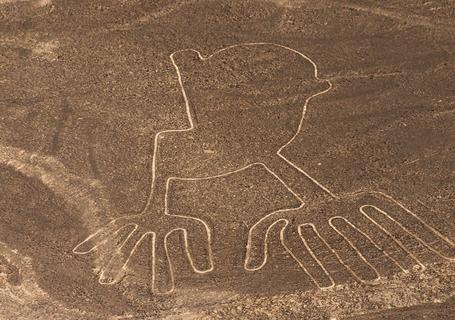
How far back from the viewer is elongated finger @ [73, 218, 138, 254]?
36.3 ft

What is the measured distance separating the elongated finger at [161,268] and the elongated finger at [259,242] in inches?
35.4

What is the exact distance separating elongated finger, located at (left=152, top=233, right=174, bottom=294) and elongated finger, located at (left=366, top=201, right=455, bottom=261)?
2674 mm

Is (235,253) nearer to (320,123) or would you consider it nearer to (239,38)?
(320,123)

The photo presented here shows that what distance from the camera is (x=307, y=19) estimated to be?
14.6 m

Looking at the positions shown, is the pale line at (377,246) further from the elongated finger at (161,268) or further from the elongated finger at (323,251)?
the elongated finger at (161,268)

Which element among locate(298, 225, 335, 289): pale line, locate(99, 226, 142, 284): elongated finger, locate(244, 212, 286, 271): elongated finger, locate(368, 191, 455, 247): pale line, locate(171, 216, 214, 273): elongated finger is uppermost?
locate(368, 191, 455, 247): pale line

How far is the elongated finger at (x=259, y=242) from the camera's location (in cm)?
1073

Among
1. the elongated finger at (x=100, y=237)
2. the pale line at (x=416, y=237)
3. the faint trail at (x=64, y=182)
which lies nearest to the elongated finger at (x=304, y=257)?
the pale line at (x=416, y=237)

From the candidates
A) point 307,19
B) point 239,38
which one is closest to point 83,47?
point 239,38

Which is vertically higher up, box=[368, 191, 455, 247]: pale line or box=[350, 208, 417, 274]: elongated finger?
box=[368, 191, 455, 247]: pale line

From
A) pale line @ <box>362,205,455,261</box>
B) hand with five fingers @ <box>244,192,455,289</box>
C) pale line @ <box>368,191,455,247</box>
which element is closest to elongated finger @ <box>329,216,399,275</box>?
hand with five fingers @ <box>244,192,455,289</box>

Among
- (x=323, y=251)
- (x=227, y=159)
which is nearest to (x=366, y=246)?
(x=323, y=251)

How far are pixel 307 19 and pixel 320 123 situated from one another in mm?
2558

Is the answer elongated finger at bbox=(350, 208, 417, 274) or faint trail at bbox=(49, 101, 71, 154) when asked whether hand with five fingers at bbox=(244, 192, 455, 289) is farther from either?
faint trail at bbox=(49, 101, 71, 154)
